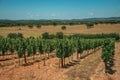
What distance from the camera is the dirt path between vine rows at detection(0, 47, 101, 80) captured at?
6550cm

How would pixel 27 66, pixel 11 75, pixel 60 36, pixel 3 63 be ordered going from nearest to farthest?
pixel 11 75, pixel 27 66, pixel 3 63, pixel 60 36

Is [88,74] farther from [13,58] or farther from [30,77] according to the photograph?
[13,58]

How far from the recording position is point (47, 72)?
7125 cm

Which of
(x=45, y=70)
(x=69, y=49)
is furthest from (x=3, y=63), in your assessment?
(x=69, y=49)

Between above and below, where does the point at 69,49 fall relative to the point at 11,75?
above

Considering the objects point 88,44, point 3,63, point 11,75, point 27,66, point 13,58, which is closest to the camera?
point 11,75

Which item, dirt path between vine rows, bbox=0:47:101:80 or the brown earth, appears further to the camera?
dirt path between vine rows, bbox=0:47:101:80

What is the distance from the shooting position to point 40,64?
277 feet

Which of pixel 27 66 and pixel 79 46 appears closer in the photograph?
pixel 27 66

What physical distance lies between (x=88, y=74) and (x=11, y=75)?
85.2 ft

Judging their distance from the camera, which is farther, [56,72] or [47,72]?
[47,72]

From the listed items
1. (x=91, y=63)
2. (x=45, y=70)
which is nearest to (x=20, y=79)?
(x=45, y=70)

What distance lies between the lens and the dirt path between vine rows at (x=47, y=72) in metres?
65.5

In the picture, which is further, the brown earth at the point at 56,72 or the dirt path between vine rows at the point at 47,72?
the dirt path between vine rows at the point at 47,72
